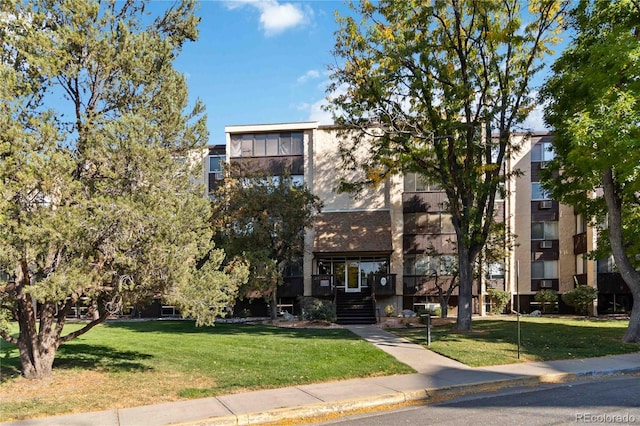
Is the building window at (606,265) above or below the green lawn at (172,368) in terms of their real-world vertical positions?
above

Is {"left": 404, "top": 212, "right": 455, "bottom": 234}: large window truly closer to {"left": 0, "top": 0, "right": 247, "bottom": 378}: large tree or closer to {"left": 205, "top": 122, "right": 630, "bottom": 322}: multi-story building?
{"left": 205, "top": 122, "right": 630, "bottom": 322}: multi-story building

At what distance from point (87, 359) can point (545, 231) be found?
27513 mm

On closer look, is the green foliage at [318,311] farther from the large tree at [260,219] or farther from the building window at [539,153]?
the building window at [539,153]

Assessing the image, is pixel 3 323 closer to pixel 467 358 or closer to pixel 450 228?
pixel 467 358

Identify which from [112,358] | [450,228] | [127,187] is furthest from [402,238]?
[127,187]

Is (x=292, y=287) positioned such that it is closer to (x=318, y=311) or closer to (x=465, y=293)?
(x=318, y=311)

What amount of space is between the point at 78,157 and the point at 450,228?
904 inches

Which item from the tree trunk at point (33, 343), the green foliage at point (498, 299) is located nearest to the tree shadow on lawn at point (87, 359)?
the tree trunk at point (33, 343)

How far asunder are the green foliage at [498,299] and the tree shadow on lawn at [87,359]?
2187 cm

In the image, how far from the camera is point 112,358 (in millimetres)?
12102

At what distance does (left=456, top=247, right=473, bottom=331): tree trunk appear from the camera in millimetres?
17875

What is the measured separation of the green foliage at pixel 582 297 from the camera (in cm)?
2761

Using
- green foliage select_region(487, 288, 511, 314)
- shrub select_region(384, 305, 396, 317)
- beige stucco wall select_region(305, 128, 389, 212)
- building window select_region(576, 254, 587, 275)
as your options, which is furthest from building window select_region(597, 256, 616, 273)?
beige stucco wall select_region(305, 128, 389, 212)

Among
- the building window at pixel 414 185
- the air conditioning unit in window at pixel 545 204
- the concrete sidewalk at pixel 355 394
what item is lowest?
the concrete sidewalk at pixel 355 394
